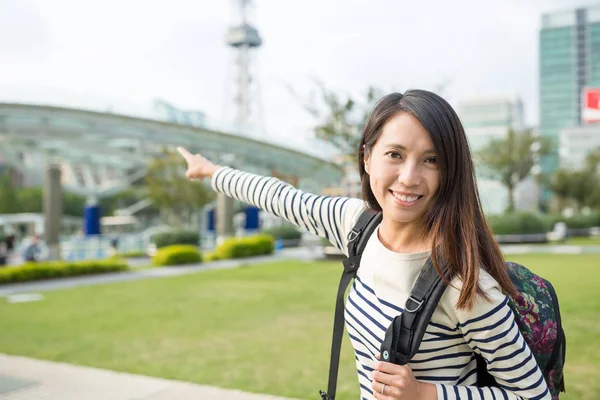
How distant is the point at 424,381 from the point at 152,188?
32.7 metres

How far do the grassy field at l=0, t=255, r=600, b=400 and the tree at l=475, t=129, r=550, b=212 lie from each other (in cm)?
2232

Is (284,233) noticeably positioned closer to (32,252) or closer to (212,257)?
(212,257)

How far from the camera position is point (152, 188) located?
3291 cm

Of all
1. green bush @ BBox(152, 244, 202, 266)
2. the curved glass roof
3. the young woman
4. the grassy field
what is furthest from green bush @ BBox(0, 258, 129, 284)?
the young woman

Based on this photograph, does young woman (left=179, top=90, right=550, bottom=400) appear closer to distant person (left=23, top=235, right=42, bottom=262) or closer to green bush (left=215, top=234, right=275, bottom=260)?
distant person (left=23, top=235, right=42, bottom=262)

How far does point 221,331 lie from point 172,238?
17.6 meters

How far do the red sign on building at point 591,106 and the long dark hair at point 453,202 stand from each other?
60.4ft

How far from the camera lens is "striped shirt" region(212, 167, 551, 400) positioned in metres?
1.35

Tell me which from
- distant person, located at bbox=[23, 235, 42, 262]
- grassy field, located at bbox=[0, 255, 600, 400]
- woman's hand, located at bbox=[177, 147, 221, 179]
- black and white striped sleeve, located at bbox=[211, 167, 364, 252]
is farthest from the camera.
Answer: distant person, located at bbox=[23, 235, 42, 262]

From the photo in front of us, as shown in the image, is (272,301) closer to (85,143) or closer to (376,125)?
(376,125)

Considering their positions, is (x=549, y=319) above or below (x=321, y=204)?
below

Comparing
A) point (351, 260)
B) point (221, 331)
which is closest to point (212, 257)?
point (221, 331)

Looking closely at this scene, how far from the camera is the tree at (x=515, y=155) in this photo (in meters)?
33.8

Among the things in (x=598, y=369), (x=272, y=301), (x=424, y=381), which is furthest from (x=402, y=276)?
(x=272, y=301)
